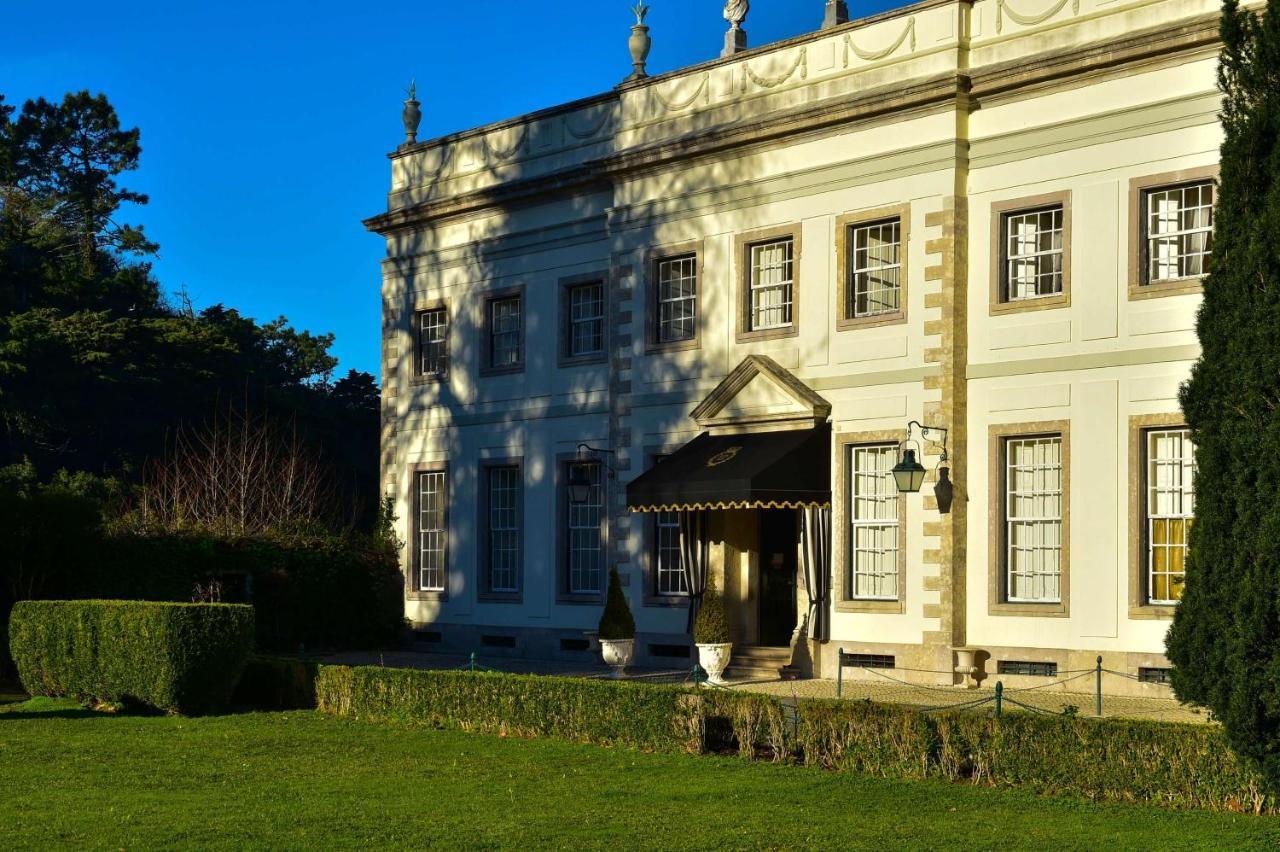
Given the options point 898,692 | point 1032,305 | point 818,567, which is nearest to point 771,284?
point 818,567

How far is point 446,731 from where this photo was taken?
2016 centimetres

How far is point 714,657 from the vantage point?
81.1ft

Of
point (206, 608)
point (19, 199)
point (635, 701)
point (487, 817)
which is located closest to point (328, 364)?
point (19, 199)

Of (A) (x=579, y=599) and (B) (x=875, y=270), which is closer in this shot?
(B) (x=875, y=270)

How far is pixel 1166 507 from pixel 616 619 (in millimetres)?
8100

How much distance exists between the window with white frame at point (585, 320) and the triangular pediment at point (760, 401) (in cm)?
366

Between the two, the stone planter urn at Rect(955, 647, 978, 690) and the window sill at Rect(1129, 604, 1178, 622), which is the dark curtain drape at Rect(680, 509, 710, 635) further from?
the window sill at Rect(1129, 604, 1178, 622)

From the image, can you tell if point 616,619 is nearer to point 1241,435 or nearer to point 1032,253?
point 1032,253

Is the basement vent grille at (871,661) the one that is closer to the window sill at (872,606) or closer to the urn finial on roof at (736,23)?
the window sill at (872,606)

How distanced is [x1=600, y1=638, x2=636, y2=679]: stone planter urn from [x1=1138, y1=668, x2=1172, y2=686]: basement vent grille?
24.5 ft

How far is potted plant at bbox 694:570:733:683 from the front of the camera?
81.0ft

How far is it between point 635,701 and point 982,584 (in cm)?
714

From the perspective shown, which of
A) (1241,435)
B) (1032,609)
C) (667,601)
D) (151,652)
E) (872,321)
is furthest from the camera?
(667,601)

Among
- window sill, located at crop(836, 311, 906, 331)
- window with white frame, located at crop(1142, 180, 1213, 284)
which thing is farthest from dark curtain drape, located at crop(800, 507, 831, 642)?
window with white frame, located at crop(1142, 180, 1213, 284)
